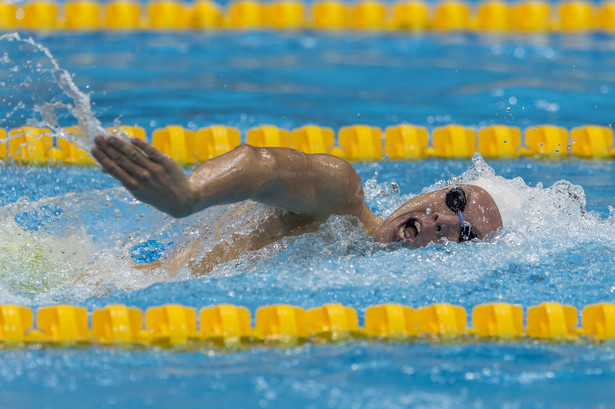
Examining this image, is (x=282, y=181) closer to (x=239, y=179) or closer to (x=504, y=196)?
(x=239, y=179)

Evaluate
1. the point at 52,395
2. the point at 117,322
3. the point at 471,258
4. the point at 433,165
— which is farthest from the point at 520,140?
the point at 52,395

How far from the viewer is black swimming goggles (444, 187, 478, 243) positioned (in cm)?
304

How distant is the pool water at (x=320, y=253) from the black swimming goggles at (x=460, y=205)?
46 millimetres

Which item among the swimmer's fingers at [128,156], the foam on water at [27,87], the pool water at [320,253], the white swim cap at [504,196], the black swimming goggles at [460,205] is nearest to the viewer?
the swimmer's fingers at [128,156]

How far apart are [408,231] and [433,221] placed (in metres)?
0.09

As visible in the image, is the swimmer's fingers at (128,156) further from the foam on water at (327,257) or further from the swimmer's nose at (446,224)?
the swimmer's nose at (446,224)

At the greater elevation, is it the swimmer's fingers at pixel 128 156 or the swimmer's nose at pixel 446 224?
the swimmer's fingers at pixel 128 156

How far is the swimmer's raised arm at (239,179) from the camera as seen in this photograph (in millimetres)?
2160

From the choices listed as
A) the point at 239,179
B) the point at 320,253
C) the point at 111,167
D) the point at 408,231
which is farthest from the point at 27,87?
the point at 111,167

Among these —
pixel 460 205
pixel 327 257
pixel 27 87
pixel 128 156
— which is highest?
pixel 27 87

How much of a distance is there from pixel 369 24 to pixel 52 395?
494 cm

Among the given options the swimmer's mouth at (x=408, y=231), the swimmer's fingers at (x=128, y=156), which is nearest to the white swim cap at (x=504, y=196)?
the swimmer's mouth at (x=408, y=231)

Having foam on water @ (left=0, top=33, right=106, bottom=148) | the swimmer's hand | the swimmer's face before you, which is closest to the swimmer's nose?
the swimmer's face

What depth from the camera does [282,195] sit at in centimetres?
265
